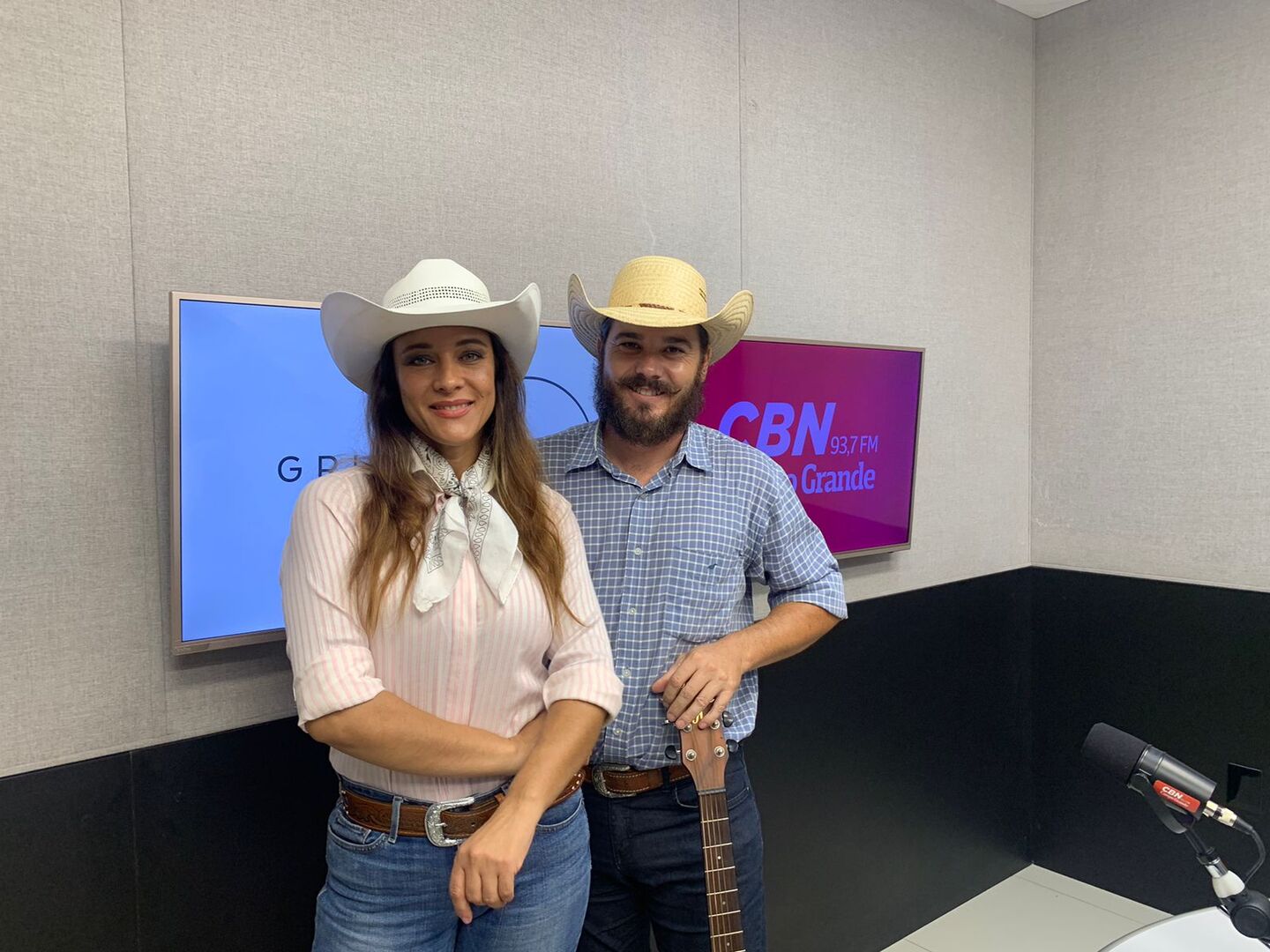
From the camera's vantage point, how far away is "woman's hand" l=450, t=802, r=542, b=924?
1.24 metres

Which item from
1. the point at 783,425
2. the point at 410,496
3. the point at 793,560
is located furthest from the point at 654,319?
the point at 783,425

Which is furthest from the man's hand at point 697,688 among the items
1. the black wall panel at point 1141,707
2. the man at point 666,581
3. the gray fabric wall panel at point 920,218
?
the black wall panel at point 1141,707

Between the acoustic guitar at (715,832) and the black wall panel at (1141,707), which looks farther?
the black wall panel at (1141,707)

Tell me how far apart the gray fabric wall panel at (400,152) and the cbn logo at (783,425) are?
318mm

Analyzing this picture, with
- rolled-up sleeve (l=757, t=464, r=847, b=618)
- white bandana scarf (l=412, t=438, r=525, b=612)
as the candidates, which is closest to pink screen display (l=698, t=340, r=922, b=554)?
rolled-up sleeve (l=757, t=464, r=847, b=618)

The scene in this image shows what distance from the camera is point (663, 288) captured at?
1871 millimetres

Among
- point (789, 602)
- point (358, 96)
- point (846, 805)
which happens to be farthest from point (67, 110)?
point (846, 805)

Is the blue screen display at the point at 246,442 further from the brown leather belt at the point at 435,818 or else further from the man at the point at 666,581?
the brown leather belt at the point at 435,818

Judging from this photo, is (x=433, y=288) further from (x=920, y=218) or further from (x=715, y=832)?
(x=920, y=218)

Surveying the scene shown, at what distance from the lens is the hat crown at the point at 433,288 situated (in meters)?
1.40

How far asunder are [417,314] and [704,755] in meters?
0.87

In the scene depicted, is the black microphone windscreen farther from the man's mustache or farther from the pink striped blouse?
the man's mustache

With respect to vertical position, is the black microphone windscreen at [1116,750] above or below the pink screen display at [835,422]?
below

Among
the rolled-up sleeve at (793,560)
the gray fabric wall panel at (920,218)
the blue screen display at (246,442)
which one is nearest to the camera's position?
the blue screen display at (246,442)
